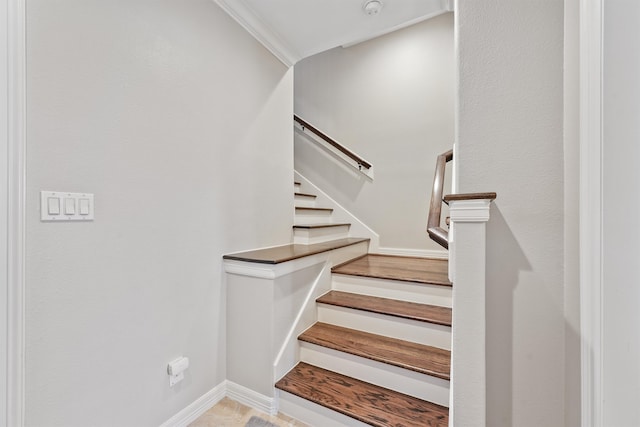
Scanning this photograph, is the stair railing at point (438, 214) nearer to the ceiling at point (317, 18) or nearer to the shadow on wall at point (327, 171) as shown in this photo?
the ceiling at point (317, 18)

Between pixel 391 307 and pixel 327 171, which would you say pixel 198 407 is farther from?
pixel 327 171

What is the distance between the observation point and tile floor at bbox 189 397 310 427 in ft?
4.88

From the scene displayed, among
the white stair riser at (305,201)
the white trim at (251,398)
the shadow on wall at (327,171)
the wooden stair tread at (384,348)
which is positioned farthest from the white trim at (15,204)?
the shadow on wall at (327,171)

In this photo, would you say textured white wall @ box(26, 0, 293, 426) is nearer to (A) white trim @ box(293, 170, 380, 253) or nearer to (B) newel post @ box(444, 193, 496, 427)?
(B) newel post @ box(444, 193, 496, 427)

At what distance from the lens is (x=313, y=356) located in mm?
1770

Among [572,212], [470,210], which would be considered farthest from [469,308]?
[572,212]

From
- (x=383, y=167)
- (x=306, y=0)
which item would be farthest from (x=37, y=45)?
(x=383, y=167)

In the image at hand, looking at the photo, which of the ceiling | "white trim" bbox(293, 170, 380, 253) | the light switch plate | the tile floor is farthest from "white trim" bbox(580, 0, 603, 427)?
"white trim" bbox(293, 170, 380, 253)

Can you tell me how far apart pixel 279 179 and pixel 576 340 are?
2.02 m

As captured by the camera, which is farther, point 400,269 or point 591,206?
point 400,269

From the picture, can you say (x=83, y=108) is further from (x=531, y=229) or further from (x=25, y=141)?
(x=531, y=229)

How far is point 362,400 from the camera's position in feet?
4.79

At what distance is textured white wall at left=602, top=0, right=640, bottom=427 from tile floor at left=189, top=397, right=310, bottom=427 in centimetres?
143

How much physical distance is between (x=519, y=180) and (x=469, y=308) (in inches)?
18.8
